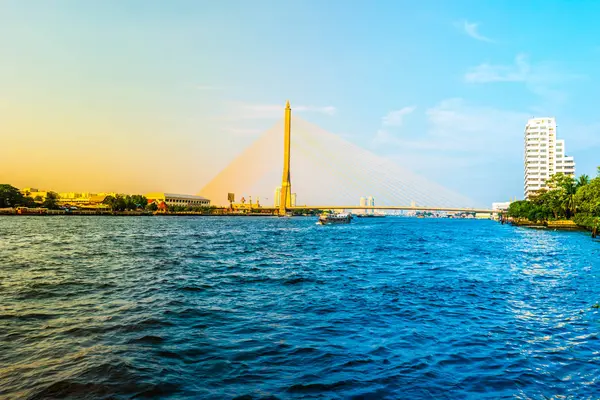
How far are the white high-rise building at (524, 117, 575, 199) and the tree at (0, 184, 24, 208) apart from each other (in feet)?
525

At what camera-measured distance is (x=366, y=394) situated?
6.68 m

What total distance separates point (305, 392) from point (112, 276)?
14.1 metres

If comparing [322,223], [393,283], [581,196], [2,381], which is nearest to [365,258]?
[393,283]

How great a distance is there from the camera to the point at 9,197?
12950 centimetres

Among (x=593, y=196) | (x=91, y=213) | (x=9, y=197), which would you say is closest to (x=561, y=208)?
(x=593, y=196)

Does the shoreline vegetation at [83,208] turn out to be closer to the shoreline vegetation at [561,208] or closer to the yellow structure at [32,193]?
the yellow structure at [32,193]

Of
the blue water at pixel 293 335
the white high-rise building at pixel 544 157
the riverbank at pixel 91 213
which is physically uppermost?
the white high-rise building at pixel 544 157

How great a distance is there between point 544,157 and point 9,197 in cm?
16730

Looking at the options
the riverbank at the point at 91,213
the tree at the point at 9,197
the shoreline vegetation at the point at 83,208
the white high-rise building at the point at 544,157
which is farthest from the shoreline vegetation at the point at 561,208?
the tree at the point at 9,197

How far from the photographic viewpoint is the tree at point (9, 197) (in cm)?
12644

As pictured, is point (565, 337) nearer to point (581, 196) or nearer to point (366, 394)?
point (366, 394)

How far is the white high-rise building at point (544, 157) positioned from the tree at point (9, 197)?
525 feet

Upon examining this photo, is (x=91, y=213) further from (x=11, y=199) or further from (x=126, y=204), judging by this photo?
(x=11, y=199)

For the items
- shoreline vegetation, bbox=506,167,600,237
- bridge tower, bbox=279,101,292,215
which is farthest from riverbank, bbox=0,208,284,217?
shoreline vegetation, bbox=506,167,600,237
